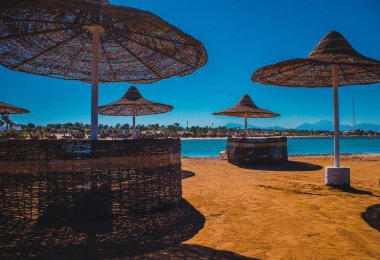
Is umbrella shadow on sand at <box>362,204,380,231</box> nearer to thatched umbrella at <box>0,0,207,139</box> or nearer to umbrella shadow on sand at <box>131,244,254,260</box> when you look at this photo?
umbrella shadow on sand at <box>131,244,254,260</box>

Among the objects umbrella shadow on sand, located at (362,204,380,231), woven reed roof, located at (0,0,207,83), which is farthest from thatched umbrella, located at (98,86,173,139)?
umbrella shadow on sand, located at (362,204,380,231)

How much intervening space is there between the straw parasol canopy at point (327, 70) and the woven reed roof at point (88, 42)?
2229mm

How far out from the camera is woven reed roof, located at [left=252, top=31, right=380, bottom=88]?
5.04m

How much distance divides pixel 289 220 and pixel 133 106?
992cm

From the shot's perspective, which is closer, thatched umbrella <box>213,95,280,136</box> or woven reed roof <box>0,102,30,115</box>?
woven reed roof <box>0,102,30,115</box>

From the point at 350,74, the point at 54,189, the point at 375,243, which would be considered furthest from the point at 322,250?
the point at 350,74

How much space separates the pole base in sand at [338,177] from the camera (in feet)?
18.1

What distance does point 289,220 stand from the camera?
3.34m

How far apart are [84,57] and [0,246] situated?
3673 millimetres

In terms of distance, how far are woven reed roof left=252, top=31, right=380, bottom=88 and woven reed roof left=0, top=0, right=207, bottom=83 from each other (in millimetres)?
2219

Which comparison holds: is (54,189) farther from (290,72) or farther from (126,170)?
(290,72)

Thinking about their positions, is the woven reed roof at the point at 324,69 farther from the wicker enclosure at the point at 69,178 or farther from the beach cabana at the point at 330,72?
the wicker enclosure at the point at 69,178

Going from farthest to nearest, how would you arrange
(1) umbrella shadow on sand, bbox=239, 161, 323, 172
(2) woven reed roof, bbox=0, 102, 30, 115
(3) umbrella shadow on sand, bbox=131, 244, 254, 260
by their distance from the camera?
(2) woven reed roof, bbox=0, 102, 30, 115 → (1) umbrella shadow on sand, bbox=239, 161, 323, 172 → (3) umbrella shadow on sand, bbox=131, 244, 254, 260

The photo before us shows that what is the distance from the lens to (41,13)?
3.38m
